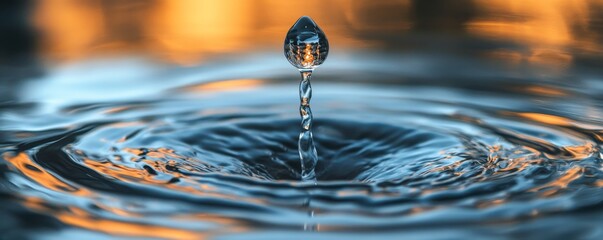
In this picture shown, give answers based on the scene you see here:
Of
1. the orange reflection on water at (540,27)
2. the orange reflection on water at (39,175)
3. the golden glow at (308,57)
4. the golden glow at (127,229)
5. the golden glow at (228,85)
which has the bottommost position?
the golden glow at (127,229)

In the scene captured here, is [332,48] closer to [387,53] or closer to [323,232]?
[387,53]

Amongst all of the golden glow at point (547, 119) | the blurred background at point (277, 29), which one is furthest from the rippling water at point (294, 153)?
the blurred background at point (277, 29)

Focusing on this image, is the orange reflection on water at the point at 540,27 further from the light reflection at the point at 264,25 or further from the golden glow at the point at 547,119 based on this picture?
the golden glow at the point at 547,119

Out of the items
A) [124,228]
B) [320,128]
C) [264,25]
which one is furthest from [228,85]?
[124,228]

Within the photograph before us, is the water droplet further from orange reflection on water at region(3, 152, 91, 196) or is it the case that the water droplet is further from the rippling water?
orange reflection on water at region(3, 152, 91, 196)

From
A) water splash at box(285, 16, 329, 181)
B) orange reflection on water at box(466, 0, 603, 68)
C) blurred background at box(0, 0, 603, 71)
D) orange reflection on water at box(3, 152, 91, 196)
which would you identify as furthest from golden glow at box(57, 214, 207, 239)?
orange reflection on water at box(466, 0, 603, 68)

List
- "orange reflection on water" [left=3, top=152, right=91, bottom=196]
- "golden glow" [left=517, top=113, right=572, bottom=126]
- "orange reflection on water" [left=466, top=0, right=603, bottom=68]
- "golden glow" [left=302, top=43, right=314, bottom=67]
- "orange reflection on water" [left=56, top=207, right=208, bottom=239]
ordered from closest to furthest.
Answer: "orange reflection on water" [left=56, top=207, right=208, bottom=239]
"orange reflection on water" [left=3, top=152, right=91, bottom=196]
"golden glow" [left=302, top=43, right=314, bottom=67]
"golden glow" [left=517, top=113, right=572, bottom=126]
"orange reflection on water" [left=466, top=0, right=603, bottom=68]
